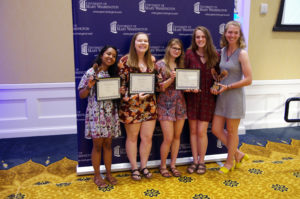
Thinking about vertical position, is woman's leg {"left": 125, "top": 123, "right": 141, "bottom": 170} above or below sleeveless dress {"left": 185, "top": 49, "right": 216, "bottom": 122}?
below

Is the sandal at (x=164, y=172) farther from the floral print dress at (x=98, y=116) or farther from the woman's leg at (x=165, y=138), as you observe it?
the floral print dress at (x=98, y=116)

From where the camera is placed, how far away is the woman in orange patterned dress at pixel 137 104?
275 centimetres

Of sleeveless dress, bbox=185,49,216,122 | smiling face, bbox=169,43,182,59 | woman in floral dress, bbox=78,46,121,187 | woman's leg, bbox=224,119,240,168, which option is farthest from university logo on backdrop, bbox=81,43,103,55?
woman's leg, bbox=224,119,240,168

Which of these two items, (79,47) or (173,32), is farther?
(173,32)

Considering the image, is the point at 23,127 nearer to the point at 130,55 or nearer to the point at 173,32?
the point at 130,55

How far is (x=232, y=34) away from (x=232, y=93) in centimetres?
62

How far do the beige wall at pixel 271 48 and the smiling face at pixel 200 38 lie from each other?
6.27 ft

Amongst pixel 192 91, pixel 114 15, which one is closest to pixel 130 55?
pixel 114 15

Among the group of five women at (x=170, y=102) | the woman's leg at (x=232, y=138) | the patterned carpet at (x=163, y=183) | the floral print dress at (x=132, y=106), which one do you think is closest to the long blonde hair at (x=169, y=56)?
the group of five women at (x=170, y=102)

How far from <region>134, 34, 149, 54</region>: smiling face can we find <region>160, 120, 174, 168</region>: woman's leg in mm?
807

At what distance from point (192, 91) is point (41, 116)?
8.68 feet

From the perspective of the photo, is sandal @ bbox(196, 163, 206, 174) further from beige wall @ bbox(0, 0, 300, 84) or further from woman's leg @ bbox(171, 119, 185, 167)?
beige wall @ bbox(0, 0, 300, 84)

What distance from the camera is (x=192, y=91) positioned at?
2.87m

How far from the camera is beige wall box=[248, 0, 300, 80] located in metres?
4.39
